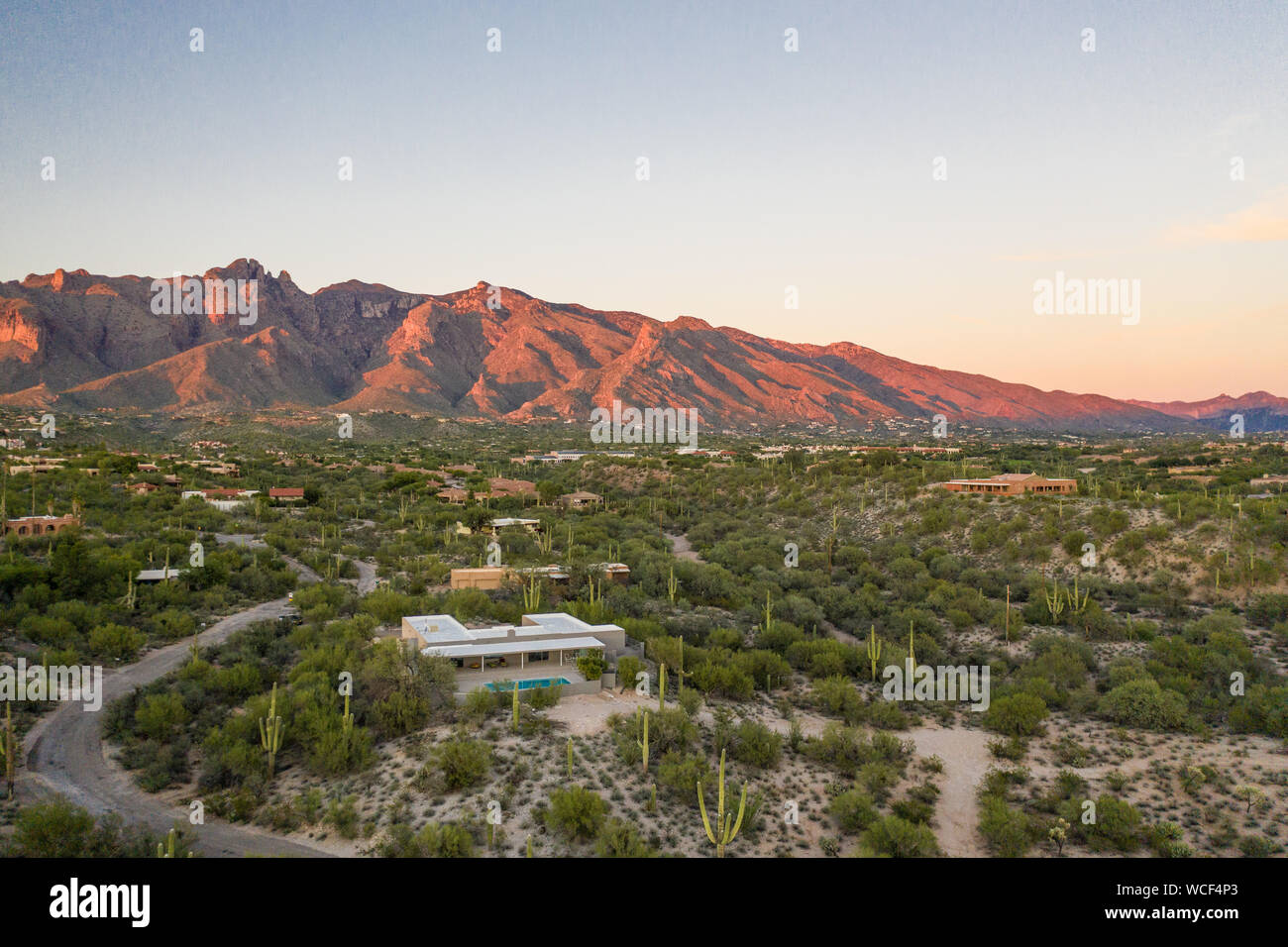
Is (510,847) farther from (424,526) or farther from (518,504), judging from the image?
(518,504)

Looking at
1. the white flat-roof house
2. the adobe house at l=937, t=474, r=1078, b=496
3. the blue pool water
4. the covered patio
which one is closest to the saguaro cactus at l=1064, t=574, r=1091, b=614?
the white flat-roof house

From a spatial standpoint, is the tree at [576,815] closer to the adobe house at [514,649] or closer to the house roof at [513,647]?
the adobe house at [514,649]

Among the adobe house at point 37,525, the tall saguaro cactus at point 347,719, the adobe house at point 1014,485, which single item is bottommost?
the tall saguaro cactus at point 347,719

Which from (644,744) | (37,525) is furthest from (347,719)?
(37,525)

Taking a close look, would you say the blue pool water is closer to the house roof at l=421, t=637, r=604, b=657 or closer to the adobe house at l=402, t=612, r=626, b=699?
the adobe house at l=402, t=612, r=626, b=699

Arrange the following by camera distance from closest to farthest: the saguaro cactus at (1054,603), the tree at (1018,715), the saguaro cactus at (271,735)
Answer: the saguaro cactus at (271,735) < the tree at (1018,715) < the saguaro cactus at (1054,603)

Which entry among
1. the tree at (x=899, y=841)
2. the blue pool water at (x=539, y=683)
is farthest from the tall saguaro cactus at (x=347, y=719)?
the tree at (x=899, y=841)
